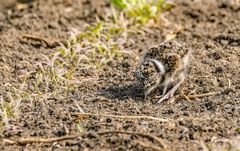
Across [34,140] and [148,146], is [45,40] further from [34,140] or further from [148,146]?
[148,146]

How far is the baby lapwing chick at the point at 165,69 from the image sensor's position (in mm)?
4363

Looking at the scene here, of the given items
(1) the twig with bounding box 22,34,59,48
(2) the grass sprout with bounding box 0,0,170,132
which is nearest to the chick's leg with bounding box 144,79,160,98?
(2) the grass sprout with bounding box 0,0,170,132

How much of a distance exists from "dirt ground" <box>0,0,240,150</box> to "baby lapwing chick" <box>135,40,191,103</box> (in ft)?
0.29

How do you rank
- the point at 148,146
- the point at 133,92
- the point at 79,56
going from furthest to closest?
the point at 79,56, the point at 133,92, the point at 148,146

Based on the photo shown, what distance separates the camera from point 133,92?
176 inches

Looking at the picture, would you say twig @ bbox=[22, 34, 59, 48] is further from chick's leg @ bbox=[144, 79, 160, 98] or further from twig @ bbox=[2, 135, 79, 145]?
twig @ bbox=[2, 135, 79, 145]

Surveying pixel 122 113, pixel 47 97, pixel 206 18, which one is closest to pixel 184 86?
pixel 122 113

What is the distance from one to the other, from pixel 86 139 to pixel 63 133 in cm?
20

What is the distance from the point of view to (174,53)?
4.39 meters

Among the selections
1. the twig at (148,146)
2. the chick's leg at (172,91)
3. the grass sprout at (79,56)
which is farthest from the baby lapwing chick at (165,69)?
the twig at (148,146)

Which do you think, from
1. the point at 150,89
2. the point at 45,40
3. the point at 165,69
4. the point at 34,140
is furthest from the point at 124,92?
the point at 45,40

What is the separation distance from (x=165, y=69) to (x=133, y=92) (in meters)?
0.28

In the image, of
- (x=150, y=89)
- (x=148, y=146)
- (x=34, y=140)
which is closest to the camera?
(x=148, y=146)

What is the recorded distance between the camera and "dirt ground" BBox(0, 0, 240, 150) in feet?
12.2
